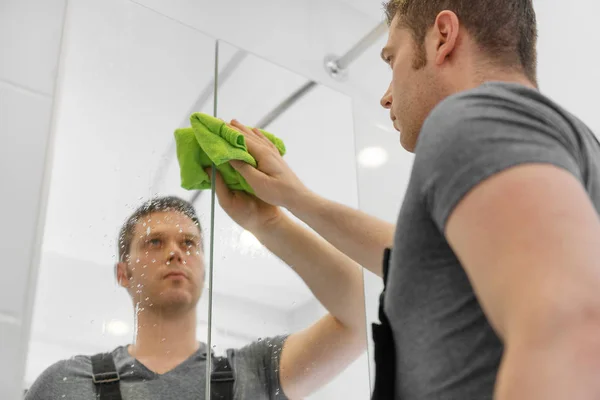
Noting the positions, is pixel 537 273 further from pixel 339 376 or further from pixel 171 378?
pixel 339 376

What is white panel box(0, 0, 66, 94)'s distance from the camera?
1.15 metres

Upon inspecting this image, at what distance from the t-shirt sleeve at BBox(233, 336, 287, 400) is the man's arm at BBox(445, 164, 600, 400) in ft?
2.28

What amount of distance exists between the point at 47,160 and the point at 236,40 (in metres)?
0.56

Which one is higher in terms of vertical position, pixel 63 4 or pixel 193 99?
pixel 63 4

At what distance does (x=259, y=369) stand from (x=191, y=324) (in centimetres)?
14

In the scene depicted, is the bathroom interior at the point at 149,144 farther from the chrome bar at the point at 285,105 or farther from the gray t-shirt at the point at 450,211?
the gray t-shirt at the point at 450,211

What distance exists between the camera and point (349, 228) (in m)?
1.19

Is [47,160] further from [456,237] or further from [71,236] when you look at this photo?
[456,237]

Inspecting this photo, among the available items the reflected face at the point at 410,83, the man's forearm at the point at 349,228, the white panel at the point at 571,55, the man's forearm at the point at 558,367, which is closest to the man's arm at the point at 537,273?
the man's forearm at the point at 558,367

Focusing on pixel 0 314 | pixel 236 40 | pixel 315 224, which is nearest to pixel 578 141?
pixel 315 224

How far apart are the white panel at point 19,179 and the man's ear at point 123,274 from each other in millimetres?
132

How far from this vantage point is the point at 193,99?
1.30 m

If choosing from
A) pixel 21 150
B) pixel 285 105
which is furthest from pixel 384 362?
pixel 285 105

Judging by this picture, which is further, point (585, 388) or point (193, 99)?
point (193, 99)
